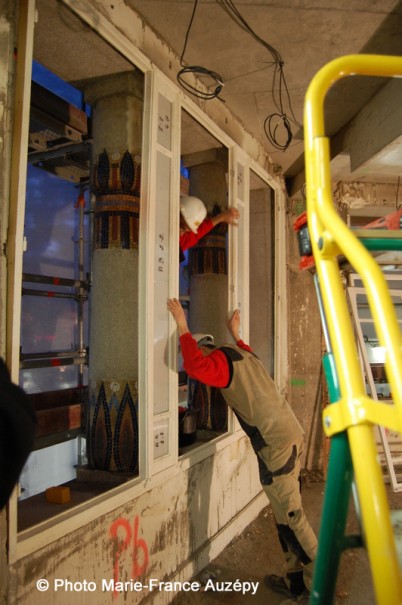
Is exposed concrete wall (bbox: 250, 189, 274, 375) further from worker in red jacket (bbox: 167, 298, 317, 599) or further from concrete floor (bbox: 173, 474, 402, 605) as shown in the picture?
worker in red jacket (bbox: 167, 298, 317, 599)

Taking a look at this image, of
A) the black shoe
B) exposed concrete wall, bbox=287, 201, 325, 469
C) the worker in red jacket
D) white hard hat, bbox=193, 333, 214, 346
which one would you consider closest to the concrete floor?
the black shoe

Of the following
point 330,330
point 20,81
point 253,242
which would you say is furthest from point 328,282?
point 253,242

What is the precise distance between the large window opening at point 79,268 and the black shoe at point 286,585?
1.35 m

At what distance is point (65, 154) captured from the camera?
10.7ft

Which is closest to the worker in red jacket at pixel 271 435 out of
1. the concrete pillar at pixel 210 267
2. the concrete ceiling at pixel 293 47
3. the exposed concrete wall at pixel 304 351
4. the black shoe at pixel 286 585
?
the black shoe at pixel 286 585

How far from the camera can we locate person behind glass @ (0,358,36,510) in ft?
2.62

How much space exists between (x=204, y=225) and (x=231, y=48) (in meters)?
1.37

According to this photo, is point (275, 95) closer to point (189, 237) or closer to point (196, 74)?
point (196, 74)

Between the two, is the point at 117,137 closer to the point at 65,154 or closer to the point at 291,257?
the point at 65,154

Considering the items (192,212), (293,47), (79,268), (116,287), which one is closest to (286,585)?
(116,287)

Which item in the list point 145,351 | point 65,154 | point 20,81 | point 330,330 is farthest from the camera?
point 65,154

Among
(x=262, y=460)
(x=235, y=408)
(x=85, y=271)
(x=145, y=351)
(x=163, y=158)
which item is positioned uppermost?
(x=163, y=158)

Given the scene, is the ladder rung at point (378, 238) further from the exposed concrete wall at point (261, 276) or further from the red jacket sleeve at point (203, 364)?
the exposed concrete wall at point (261, 276)

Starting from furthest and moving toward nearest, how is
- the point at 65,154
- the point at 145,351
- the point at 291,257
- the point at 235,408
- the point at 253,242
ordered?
1. the point at 291,257
2. the point at 253,242
3. the point at 65,154
4. the point at 235,408
5. the point at 145,351
